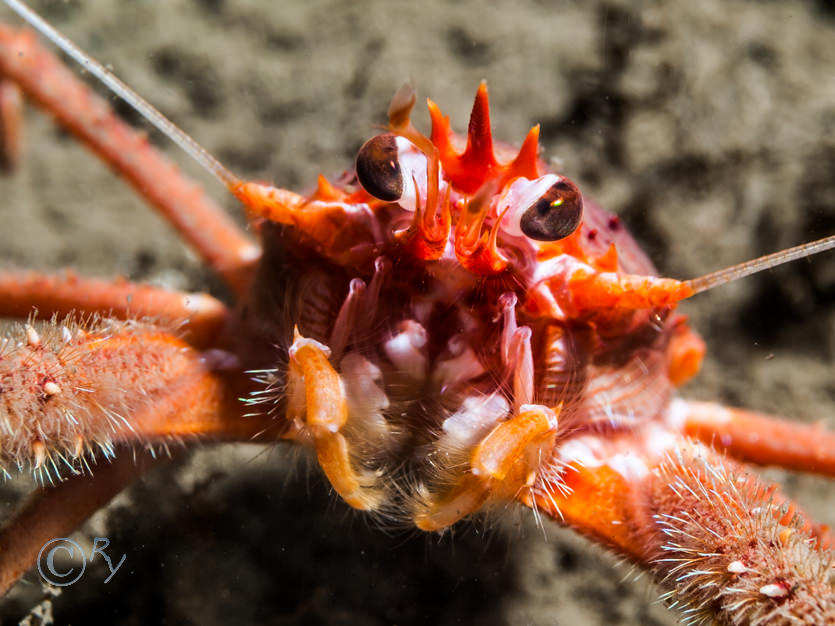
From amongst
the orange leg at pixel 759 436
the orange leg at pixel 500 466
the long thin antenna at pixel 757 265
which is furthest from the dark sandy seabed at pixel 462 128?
the long thin antenna at pixel 757 265

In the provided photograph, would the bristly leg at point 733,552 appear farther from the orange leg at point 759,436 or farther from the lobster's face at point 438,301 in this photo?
the orange leg at point 759,436

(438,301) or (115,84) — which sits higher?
(115,84)

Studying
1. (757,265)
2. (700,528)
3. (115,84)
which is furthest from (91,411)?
(757,265)

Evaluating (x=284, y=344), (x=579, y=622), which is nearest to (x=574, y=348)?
(x=284, y=344)

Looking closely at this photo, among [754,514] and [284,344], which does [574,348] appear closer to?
[754,514]

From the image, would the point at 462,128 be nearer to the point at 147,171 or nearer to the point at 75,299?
the point at 147,171

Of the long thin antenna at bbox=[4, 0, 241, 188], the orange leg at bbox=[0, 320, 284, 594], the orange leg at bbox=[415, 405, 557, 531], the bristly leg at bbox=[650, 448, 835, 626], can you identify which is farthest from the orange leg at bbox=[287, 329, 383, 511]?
the bristly leg at bbox=[650, 448, 835, 626]

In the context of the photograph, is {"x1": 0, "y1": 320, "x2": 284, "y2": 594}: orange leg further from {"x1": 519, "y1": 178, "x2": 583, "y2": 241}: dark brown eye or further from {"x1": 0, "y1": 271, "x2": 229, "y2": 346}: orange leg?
{"x1": 519, "y1": 178, "x2": 583, "y2": 241}: dark brown eye
